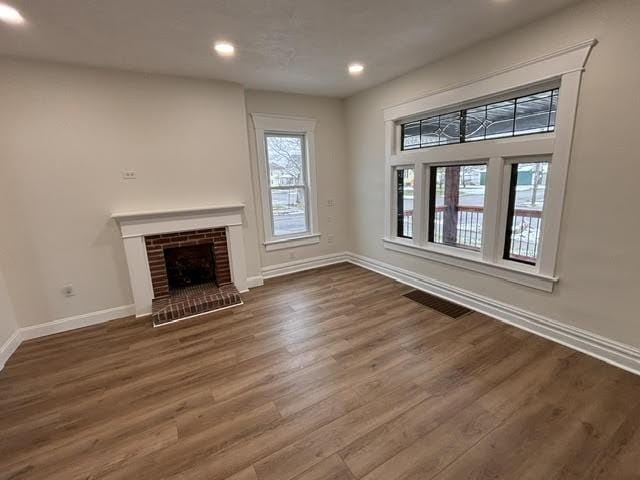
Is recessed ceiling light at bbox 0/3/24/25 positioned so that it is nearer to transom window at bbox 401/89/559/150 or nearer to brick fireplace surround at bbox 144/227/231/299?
brick fireplace surround at bbox 144/227/231/299

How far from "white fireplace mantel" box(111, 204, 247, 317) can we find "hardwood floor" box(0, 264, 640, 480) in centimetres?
51

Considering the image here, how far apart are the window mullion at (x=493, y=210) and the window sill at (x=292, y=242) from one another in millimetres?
2467

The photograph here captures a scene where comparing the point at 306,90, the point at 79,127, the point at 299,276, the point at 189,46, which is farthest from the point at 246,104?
the point at 299,276

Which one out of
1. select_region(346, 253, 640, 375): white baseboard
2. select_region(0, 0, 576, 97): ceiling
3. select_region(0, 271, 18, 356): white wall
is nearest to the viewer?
select_region(0, 0, 576, 97): ceiling

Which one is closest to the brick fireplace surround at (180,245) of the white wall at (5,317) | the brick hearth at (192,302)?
the brick hearth at (192,302)

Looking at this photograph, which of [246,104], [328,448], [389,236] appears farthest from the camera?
[389,236]

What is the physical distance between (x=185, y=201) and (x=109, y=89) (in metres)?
1.31

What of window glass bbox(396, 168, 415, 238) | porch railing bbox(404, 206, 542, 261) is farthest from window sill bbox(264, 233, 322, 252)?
porch railing bbox(404, 206, 542, 261)

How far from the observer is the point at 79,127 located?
2.89 m

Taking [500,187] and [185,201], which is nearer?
[500,187]

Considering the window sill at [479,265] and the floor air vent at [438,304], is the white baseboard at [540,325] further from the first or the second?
the window sill at [479,265]

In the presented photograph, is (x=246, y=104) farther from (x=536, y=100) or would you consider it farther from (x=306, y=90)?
(x=536, y=100)

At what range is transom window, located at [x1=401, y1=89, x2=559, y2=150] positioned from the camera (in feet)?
8.07

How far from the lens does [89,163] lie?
2973mm
